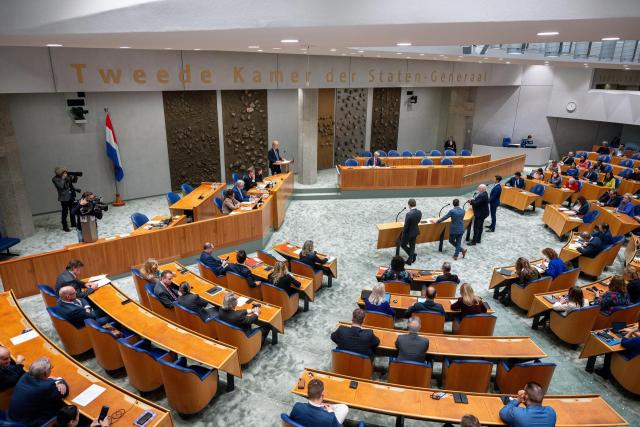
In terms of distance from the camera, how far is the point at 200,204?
1034 centimetres

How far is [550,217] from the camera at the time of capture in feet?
38.0

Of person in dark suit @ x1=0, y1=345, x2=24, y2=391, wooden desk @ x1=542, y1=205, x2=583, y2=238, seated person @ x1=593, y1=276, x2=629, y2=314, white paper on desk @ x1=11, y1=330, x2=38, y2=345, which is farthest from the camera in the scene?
wooden desk @ x1=542, y1=205, x2=583, y2=238

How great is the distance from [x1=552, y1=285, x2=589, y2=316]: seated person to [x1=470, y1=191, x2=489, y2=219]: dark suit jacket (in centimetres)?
367

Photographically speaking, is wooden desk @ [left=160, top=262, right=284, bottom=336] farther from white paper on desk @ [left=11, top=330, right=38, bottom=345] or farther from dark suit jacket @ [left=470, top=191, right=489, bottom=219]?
dark suit jacket @ [left=470, top=191, right=489, bottom=219]

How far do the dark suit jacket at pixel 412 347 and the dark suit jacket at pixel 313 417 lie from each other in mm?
Result: 1454

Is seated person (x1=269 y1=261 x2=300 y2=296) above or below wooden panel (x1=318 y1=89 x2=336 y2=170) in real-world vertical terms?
below

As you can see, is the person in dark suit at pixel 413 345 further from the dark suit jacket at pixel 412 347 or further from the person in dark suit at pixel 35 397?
the person in dark suit at pixel 35 397

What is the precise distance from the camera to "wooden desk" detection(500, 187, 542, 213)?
12703 mm

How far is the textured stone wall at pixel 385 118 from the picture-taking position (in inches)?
728

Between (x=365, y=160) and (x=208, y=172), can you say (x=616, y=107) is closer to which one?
(x=365, y=160)

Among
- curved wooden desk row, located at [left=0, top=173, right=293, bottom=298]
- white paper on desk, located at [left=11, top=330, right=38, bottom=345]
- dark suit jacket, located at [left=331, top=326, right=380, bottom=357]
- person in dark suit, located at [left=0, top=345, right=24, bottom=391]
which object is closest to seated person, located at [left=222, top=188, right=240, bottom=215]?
curved wooden desk row, located at [left=0, top=173, right=293, bottom=298]

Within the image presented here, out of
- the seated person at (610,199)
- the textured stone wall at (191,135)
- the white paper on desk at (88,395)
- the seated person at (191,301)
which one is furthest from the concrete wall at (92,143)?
Result: the seated person at (610,199)

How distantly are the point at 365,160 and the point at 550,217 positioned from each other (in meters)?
6.60

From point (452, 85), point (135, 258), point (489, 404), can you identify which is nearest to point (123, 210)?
point (135, 258)
